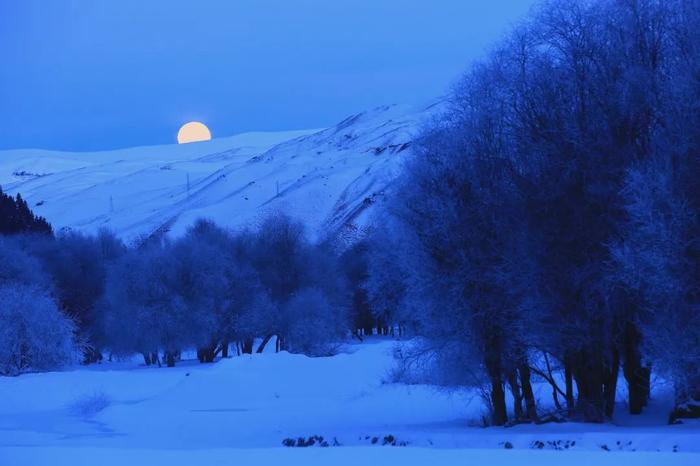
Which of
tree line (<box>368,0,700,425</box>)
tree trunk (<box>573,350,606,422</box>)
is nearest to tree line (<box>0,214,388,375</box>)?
tree line (<box>368,0,700,425</box>)

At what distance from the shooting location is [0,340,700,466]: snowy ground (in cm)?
1417

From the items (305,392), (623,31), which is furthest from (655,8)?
(305,392)

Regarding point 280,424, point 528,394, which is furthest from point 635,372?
point 280,424

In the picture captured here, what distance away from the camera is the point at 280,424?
25.9m

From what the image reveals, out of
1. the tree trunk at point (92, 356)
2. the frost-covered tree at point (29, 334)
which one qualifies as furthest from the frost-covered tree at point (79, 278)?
the frost-covered tree at point (29, 334)

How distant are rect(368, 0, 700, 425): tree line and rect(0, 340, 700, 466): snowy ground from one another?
5.74ft

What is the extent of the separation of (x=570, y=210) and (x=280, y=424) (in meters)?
11.3

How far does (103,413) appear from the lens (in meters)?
32.8

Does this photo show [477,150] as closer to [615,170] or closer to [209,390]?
[615,170]

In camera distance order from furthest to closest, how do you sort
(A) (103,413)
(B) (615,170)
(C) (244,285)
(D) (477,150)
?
(C) (244,285), (A) (103,413), (D) (477,150), (B) (615,170)

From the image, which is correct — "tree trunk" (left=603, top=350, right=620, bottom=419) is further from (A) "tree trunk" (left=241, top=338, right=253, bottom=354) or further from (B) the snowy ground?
(A) "tree trunk" (left=241, top=338, right=253, bottom=354)

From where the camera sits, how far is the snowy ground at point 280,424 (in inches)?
558

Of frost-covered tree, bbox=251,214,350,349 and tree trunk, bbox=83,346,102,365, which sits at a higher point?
frost-covered tree, bbox=251,214,350,349

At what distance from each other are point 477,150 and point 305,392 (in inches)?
791
